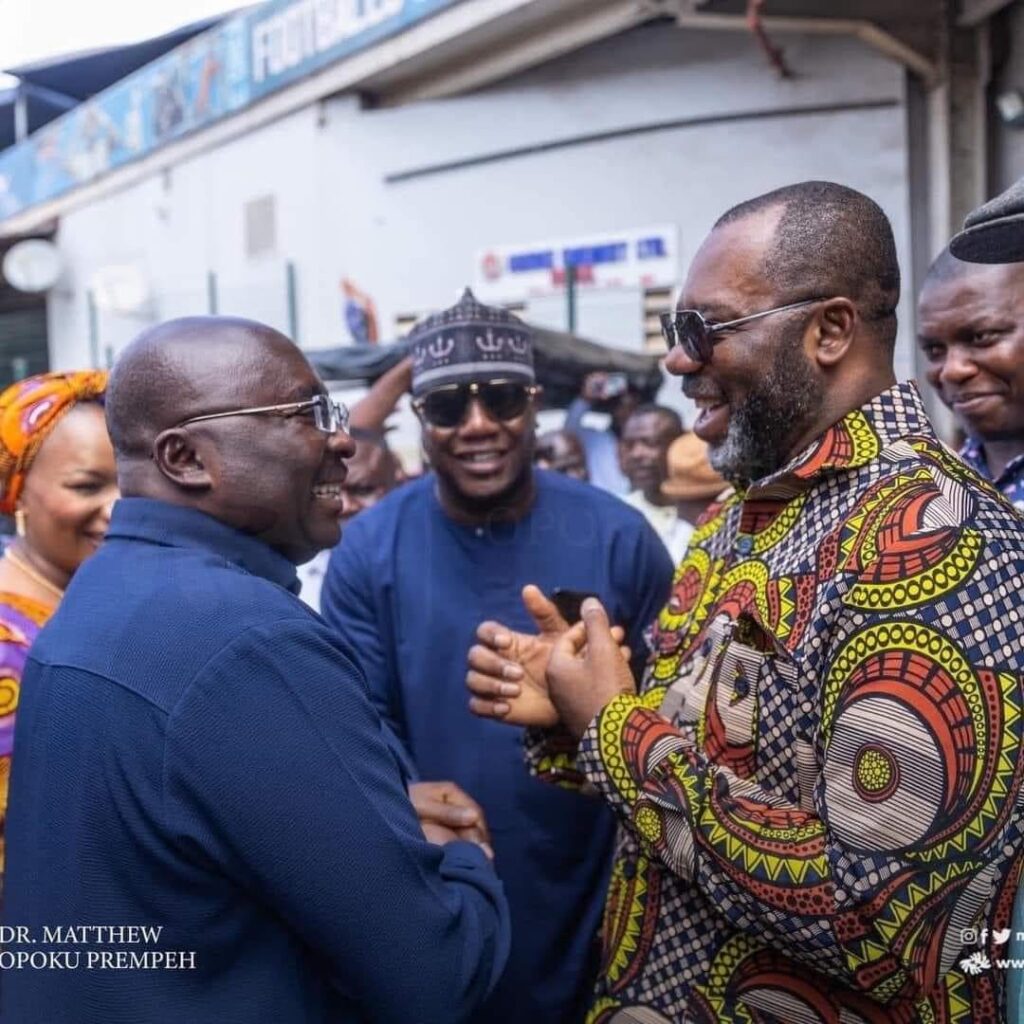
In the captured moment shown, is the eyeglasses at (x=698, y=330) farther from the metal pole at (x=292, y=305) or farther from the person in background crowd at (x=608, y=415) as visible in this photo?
the metal pole at (x=292, y=305)

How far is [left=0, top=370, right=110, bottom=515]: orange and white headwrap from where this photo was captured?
2.73m

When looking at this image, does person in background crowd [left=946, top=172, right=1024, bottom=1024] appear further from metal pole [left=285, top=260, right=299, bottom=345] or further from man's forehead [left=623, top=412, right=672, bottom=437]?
metal pole [left=285, top=260, right=299, bottom=345]

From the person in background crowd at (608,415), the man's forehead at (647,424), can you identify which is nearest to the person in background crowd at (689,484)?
the man's forehead at (647,424)

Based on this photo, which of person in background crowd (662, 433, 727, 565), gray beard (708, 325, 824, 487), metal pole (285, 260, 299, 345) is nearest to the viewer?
gray beard (708, 325, 824, 487)

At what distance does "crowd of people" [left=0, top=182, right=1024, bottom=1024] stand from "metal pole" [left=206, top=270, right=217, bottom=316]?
37.5 ft

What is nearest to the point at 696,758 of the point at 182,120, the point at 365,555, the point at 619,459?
the point at 365,555

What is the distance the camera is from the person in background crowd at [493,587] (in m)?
2.80

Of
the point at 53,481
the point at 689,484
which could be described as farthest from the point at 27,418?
the point at 689,484

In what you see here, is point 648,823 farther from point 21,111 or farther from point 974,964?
point 21,111

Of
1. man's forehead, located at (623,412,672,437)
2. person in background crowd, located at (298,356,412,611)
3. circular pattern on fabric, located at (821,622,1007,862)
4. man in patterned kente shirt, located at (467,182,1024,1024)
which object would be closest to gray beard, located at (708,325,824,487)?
man in patterned kente shirt, located at (467,182,1024,1024)

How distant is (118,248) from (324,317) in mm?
5046

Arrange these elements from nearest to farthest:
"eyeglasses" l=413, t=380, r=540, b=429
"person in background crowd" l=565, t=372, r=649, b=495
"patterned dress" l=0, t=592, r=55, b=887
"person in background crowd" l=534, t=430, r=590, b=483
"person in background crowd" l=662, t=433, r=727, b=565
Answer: "patterned dress" l=0, t=592, r=55, b=887
"eyeglasses" l=413, t=380, r=540, b=429
"person in background crowd" l=662, t=433, r=727, b=565
"person in background crowd" l=534, t=430, r=590, b=483
"person in background crowd" l=565, t=372, r=649, b=495

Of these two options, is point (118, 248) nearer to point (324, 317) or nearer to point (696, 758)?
point (324, 317)

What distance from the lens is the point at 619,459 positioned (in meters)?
7.08
